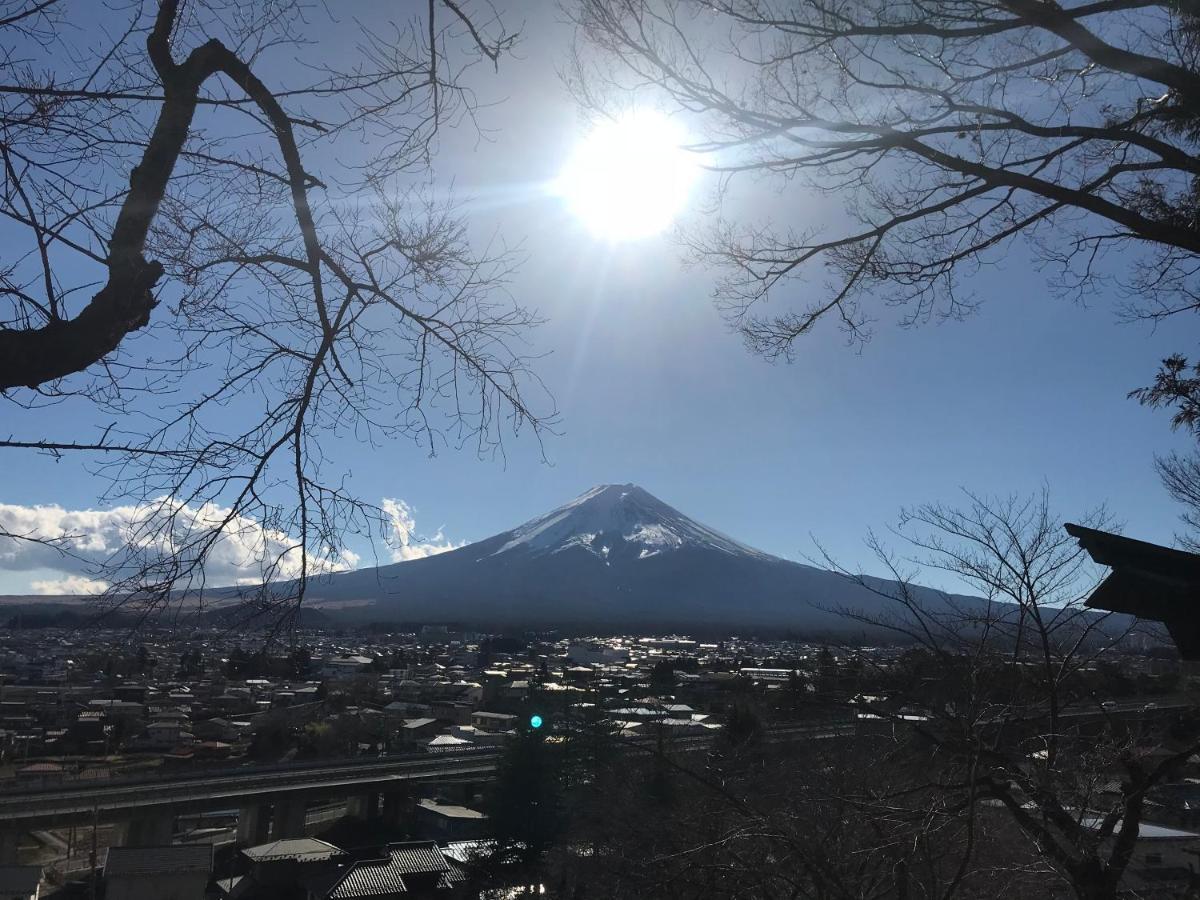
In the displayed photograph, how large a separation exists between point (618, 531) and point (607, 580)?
16.2 m

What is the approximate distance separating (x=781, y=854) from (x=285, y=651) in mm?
2357

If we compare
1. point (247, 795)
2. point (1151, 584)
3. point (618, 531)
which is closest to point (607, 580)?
point (618, 531)

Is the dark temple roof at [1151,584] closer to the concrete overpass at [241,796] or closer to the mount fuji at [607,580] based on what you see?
the concrete overpass at [241,796]

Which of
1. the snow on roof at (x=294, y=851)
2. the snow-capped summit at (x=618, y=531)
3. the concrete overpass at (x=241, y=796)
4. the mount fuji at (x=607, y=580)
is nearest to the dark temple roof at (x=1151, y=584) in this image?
the concrete overpass at (x=241, y=796)

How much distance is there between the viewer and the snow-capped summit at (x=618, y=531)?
401ft

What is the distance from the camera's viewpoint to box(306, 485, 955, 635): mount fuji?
98.6 meters

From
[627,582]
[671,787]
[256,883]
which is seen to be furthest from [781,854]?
[627,582]

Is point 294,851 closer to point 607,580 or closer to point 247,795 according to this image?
point 247,795

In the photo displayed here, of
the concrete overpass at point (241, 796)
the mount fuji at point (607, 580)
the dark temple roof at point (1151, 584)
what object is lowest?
the concrete overpass at point (241, 796)

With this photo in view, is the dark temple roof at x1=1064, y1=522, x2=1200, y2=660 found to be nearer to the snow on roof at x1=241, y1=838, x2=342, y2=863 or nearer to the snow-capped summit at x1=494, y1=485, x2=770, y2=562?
the snow on roof at x1=241, y1=838, x2=342, y2=863

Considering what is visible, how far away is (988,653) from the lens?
3.20 metres

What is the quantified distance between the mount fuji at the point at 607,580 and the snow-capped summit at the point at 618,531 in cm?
17

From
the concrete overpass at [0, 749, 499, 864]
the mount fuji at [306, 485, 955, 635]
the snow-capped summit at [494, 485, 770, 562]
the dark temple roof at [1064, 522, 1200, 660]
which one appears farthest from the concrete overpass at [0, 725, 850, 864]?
the snow-capped summit at [494, 485, 770, 562]

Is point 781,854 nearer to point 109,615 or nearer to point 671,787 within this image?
point 109,615
